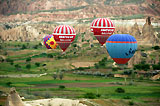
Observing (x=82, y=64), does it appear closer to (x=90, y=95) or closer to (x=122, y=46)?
(x=122, y=46)

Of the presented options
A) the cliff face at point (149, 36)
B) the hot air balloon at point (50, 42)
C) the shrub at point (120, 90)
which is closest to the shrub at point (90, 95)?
the shrub at point (120, 90)

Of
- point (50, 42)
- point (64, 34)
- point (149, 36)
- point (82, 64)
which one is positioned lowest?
point (82, 64)

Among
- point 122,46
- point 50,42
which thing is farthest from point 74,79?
point 50,42

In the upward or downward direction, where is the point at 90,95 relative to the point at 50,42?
downward

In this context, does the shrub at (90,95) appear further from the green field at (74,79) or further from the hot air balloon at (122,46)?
the hot air balloon at (122,46)

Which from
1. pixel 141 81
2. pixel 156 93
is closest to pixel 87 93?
pixel 156 93

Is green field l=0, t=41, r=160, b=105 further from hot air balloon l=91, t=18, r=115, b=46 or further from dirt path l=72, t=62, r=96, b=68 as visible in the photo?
hot air balloon l=91, t=18, r=115, b=46

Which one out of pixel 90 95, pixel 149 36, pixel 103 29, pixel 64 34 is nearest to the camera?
pixel 90 95

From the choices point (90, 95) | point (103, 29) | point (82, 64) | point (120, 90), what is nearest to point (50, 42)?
point (82, 64)

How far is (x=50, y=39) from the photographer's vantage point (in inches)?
4419

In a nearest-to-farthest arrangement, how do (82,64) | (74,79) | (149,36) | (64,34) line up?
(74,79) < (64,34) < (82,64) < (149,36)

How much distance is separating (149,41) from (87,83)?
2042 inches

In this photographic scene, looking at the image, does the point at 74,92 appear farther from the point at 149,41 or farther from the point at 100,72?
the point at 149,41

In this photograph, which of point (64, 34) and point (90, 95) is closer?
point (90, 95)
